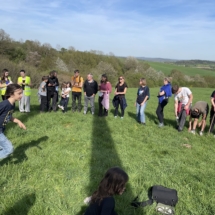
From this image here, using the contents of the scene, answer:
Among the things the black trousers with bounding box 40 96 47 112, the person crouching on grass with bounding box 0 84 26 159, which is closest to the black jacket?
the black trousers with bounding box 40 96 47 112

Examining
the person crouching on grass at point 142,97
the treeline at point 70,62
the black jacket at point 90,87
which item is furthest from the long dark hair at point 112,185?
the treeline at point 70,62

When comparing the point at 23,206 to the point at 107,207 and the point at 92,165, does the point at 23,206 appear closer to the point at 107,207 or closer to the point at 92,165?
the point at 107,207

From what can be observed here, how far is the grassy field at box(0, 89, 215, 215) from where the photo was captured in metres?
3.89

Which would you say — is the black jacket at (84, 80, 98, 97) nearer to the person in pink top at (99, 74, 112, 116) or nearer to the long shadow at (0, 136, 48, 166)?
the person in pink top at (99, 74, 112, 116)

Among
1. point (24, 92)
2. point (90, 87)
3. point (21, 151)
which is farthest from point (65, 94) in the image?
point (21, 151)

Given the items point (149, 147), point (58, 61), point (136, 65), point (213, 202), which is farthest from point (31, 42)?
point (213, 202)

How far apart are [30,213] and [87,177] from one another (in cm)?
141

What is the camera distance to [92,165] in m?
5.28

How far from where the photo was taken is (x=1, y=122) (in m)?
4.36

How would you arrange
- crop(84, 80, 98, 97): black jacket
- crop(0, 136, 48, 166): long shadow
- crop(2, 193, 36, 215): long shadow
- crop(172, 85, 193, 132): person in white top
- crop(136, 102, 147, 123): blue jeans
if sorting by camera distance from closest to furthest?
crop(2, 193, 36, 215): long shadow < crop(0, 136, 48, 166): long shadow < crop(172, 85, 193, 132): person in white top < crop(136, 102, 147, 123): blue jeans < crop(84, 80, 98, 97): black jacket

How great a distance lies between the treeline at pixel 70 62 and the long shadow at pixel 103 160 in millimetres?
23282

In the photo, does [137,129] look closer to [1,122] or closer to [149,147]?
[149,147]

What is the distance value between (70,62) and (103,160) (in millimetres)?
46124

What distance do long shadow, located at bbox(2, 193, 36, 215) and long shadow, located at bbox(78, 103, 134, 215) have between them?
85 centimetres
